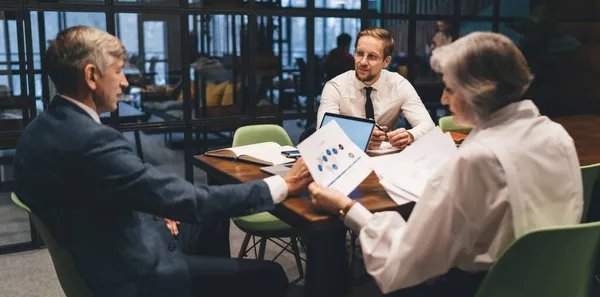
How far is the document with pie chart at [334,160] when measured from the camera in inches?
71.6

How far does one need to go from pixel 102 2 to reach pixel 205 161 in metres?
1.83

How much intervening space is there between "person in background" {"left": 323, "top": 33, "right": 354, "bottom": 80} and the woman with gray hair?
5.11 meters

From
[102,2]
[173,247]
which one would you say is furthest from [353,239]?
[102,2]

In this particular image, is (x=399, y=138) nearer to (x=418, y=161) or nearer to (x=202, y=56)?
(x=418, y=161)

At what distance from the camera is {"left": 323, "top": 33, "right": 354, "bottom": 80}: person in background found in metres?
6.68

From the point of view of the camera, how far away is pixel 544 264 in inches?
A: 58.2

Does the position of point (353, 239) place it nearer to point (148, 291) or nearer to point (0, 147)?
point (148, 291)

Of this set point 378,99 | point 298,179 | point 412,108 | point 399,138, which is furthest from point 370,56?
point 298,179

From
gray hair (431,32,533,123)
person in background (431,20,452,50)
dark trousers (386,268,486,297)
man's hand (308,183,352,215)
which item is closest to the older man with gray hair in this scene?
man's hand (308,183,352,215)

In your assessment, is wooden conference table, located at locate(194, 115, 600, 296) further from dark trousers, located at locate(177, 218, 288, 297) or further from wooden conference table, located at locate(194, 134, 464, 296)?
dark trousers, located at locate(177, 218, 288, 297)

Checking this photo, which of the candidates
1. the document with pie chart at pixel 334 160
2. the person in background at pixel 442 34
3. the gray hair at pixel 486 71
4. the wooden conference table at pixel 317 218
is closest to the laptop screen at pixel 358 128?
the wooden conference table at pixel 317 218

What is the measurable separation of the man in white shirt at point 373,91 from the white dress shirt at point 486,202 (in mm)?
1758

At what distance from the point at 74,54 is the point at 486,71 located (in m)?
1.12

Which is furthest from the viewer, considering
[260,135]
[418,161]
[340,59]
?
[340,59]
